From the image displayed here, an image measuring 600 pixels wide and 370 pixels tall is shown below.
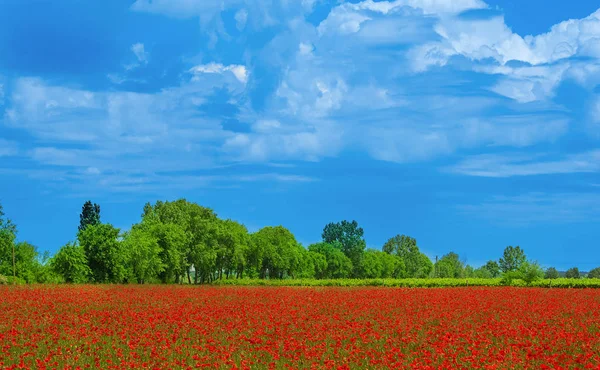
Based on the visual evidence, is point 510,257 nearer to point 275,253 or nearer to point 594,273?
point 594,273

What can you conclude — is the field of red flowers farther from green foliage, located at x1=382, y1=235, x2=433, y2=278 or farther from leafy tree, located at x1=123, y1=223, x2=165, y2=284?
green foliage, located at x1=382, y1=235, x2=433, y2=278

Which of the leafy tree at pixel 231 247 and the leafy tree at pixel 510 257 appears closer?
the leafy tree at pixel 231 247

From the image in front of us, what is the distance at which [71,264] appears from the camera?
163ft

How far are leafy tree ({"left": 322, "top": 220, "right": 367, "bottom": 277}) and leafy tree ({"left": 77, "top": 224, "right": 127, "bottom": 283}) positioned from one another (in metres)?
66.3

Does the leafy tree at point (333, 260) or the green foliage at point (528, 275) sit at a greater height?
the leafy tree at point (333, 260)

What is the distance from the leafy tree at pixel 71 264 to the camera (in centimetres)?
5000

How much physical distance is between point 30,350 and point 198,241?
61.0 metres

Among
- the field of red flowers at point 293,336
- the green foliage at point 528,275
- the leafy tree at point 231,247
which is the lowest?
the field of red flowers at point 293,336

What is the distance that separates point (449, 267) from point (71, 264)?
117 metres

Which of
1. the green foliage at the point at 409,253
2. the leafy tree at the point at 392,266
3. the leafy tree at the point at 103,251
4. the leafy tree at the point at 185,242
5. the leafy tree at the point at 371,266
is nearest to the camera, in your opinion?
the leafy tree at the point at 103,251

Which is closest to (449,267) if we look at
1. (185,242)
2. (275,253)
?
(275,253)

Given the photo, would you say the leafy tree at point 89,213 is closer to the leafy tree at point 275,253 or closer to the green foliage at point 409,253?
the leafy tree at point 275,253

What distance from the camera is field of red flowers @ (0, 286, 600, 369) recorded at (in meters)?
13.7

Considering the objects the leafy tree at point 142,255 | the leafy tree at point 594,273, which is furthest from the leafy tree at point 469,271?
the leafy tree at point 142,255
